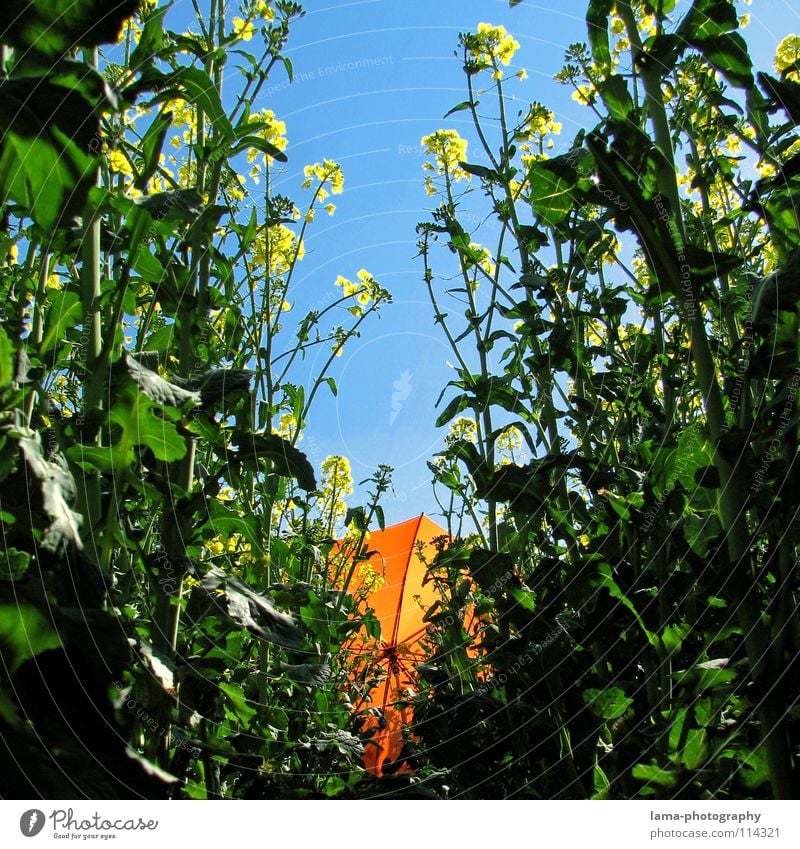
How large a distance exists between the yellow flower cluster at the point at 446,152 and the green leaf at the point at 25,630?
1735mm

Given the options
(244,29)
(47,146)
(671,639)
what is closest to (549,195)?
(244,29)

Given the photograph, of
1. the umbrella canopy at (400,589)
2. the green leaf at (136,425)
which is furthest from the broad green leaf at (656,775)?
the umbrella canopy at (400,589)

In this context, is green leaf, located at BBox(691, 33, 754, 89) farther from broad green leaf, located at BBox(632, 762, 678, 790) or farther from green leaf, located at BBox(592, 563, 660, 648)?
broad green leaf, located at BBox(632, 762, 678, 790)

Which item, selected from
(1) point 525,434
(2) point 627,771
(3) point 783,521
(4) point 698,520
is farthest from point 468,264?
(2) point 627,771

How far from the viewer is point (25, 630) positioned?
32.5 inches

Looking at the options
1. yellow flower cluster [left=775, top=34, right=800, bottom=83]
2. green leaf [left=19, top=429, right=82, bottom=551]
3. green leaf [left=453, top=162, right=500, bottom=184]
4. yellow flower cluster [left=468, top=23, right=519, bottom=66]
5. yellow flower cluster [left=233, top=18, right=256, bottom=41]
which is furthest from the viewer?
yellow flower cluster [left=775, top=34, right=800, bottom=83]

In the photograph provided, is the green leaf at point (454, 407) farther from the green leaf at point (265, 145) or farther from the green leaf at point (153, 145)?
the green leaf at point (153, 145)

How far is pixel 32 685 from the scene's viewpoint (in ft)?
2.85

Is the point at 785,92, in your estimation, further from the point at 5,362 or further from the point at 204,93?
the point at 5,362

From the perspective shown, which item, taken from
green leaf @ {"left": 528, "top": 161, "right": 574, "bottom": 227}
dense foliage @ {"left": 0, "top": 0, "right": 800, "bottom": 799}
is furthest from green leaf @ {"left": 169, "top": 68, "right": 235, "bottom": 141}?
green leaf @ {"left": 528, "top": 161, "right": 574, "bottom": 227}

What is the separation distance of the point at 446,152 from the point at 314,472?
4.29 feet

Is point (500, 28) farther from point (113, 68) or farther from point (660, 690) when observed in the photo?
point (660, 690)

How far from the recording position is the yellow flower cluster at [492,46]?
2029 millimetres

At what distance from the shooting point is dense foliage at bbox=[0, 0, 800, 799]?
0.89 meters
